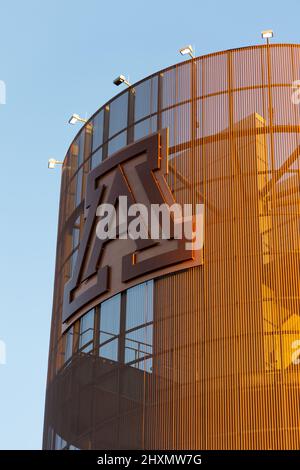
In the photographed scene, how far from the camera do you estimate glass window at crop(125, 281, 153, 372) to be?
2959cm

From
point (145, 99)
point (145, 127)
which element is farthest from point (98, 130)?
point (145, 127)

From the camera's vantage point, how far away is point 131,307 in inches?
1212

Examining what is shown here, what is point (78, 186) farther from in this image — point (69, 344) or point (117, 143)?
point (69, 344)

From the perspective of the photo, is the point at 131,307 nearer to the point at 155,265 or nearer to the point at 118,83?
the point at 155,265

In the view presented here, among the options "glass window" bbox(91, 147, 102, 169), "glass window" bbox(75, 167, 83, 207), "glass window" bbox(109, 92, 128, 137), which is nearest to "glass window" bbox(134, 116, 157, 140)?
"glass window" bbox(109, 92, 128, 137)

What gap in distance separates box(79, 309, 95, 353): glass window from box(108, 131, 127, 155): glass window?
569 cm

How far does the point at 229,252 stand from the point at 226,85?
19.5 ft

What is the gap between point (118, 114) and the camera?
3466 cm

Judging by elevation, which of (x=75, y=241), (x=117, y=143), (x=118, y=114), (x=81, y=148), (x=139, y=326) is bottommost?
(x=139, y=326)

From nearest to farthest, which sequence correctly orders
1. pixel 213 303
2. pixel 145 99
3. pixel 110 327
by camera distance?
pixel 213 303, pixel 110 327, pixel 145 99

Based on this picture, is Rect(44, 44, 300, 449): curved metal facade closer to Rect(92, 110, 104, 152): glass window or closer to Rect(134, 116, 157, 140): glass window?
Rect(134, 116, 157, 140): glass window

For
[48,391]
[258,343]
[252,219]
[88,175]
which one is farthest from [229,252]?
[48,391]

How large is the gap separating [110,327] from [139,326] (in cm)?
157

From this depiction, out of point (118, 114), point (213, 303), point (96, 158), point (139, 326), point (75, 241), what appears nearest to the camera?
point (213, 303)
